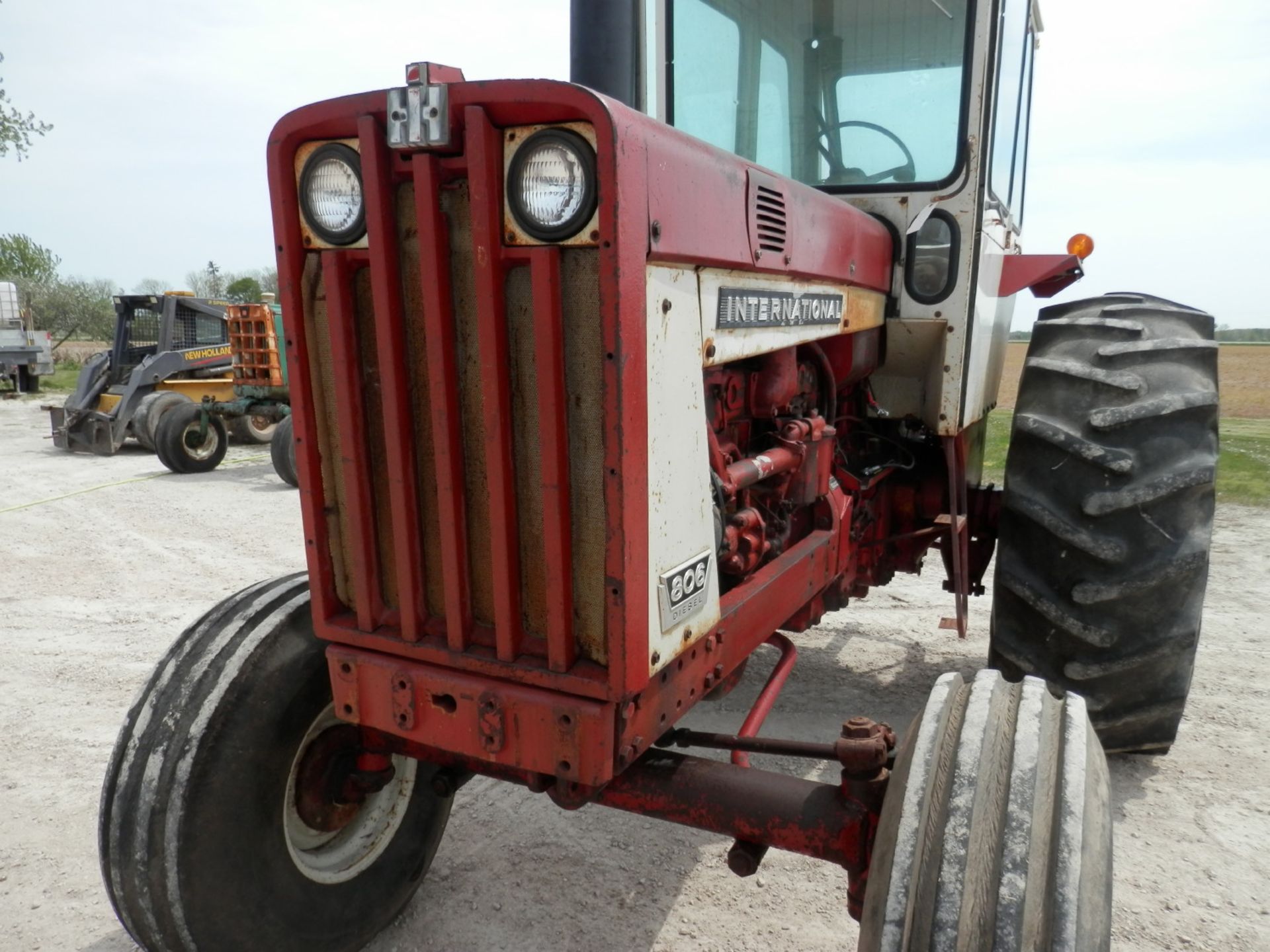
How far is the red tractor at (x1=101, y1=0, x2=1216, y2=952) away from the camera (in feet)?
5.02

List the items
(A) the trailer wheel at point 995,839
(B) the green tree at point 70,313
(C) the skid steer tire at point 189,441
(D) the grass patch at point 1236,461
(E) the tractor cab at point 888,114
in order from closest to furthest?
(A) the trailer wheel at point 995,839 → (E) the tractor cab at point 888,114 → (D) the grass patch at point 1236,461 → (C) the skid steer tire at point 189,441 → (B) the green tree at point 70,313

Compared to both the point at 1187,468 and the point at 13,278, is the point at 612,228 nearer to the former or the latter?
the point at 1187,468

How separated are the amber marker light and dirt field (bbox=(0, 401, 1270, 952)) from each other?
67.3 inches

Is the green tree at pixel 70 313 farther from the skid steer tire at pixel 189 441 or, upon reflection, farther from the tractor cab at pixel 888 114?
the tractor cab at pixel 888 114

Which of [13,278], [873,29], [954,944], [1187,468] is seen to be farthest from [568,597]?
[13,278]

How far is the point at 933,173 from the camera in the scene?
2928 millimetres

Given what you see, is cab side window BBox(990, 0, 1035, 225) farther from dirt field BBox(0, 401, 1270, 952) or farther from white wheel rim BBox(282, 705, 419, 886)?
white wheel rim BBox(282, 705, 419, 886)

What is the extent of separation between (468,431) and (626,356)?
362 millimetres

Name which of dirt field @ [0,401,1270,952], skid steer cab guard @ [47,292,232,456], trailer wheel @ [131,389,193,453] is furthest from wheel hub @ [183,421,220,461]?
dirt field @ [0,401,1270,952]

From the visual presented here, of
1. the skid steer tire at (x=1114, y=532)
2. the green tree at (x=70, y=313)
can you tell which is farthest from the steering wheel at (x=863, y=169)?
the green tree at (x=70, y=313)

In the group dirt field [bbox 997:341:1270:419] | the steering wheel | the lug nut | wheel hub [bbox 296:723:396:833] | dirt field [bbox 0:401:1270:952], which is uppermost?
the steering wheel

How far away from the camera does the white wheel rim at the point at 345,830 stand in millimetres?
2170

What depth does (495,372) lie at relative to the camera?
1619 mm

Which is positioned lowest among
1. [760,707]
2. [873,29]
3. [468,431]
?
[760,707]
